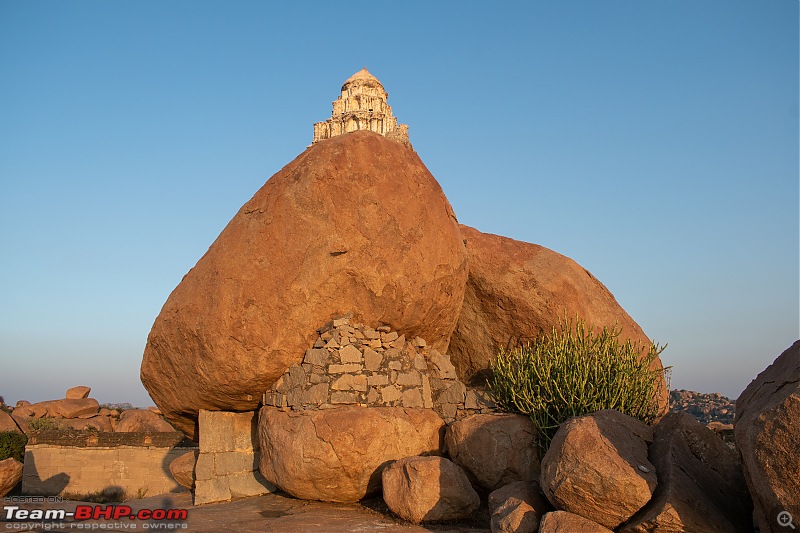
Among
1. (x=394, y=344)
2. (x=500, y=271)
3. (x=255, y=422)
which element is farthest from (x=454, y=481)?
(x=500, y=271)

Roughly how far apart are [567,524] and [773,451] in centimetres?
171

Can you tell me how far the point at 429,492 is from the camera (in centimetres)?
652

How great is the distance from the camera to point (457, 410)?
8.27 metres

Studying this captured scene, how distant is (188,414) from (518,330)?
509 cm

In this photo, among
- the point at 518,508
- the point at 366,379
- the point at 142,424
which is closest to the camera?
the point at 518,508

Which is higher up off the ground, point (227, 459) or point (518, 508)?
point (518, 508)

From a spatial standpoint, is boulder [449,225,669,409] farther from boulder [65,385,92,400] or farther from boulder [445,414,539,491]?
boulder [65,385,92,400]

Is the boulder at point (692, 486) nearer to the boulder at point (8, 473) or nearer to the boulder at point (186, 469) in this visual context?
the boulder at point (186, 469)

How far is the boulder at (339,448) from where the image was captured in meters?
7.15

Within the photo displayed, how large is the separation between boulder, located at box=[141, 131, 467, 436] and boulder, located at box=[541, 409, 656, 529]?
3.38m

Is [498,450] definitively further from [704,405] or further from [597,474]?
[704,405]

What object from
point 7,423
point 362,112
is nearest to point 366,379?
point 7,423

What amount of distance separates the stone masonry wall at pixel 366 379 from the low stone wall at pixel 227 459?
33.3 inches

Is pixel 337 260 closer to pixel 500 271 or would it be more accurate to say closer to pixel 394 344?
pixel 394 344
